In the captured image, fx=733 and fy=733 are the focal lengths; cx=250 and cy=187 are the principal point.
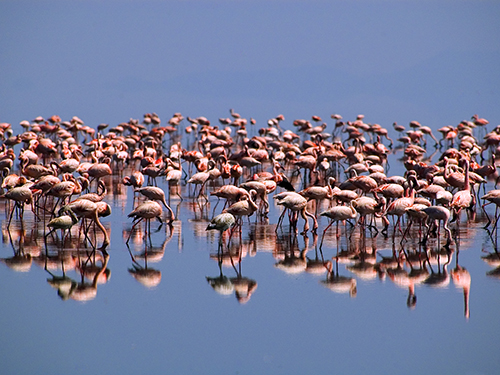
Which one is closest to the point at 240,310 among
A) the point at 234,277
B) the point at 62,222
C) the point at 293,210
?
the point at 234,277

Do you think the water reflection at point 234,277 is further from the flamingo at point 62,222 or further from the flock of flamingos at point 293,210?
the flamingo at point 62,222

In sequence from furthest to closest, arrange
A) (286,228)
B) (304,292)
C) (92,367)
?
(286,228) → (304,292) → (92,367)

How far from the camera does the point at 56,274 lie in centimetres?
934

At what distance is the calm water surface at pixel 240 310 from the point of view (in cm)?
691

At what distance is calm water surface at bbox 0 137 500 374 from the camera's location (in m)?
6.91

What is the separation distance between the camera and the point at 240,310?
819cm

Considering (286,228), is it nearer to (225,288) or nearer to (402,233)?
(402,233)

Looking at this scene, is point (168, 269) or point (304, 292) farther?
point (168, 269)

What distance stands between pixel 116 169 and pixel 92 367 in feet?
46.4

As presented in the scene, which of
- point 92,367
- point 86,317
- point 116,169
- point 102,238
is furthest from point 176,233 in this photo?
point 116,169

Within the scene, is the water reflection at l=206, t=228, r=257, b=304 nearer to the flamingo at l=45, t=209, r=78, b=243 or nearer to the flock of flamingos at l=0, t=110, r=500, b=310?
the flock of flamingos at l=0, t=110, r=500, b=310

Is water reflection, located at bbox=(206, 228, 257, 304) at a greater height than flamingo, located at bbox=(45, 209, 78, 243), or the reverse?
flamingo, located at bbox=(45, 209, 78, 243)

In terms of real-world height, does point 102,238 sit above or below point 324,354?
above

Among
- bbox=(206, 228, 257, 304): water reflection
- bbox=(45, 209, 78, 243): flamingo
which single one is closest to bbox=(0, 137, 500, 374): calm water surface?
bbox=(206, 228, 257, 304): water reflection
